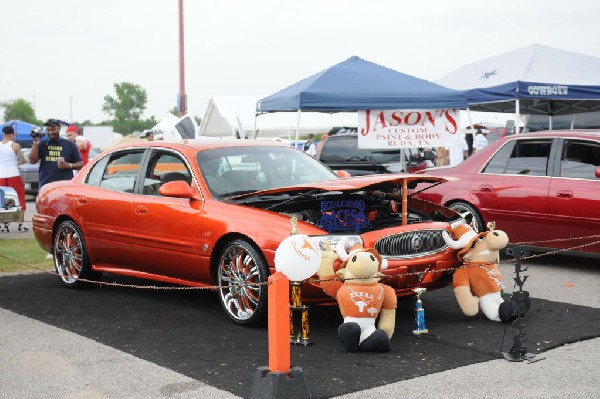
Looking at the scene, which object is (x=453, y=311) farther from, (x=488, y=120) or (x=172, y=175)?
(x=488, y=120)

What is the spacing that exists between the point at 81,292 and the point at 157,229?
149 cm

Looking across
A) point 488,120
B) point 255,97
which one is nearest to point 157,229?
point 255,97

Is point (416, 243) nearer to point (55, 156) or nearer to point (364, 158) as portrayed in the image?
point (55, 156)

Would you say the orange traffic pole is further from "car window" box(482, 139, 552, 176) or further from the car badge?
"car window" box(482, 139, 552, 176)

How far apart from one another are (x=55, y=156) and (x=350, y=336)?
6.96 m

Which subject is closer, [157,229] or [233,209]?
[233,209]

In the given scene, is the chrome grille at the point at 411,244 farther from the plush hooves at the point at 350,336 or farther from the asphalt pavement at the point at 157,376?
the asphalt pavement at the point at 157,376

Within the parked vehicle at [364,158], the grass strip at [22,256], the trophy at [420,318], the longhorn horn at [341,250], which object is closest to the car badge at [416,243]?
the trophy at [420,318]

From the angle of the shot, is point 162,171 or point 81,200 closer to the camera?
point 162,171

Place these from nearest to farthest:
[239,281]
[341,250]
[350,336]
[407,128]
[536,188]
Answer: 1. [350,336]
2. [341,250]
3. [239,281]
4. [536,188]
5. [407,128]

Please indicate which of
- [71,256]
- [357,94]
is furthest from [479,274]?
[357,94]

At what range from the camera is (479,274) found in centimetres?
656

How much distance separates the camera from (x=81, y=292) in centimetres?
820

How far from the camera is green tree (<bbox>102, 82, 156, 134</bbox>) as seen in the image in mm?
152375
